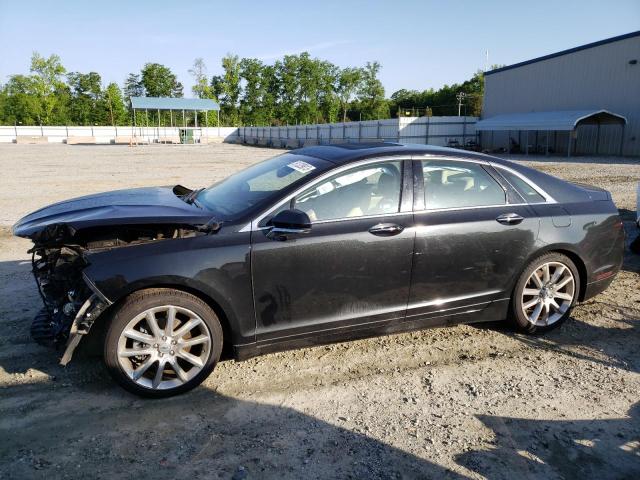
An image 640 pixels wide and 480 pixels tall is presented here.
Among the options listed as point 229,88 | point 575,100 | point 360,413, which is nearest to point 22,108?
point 229,88

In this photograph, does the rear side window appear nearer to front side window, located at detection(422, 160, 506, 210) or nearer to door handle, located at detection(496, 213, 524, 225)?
front side window, located at detection(422, 160, 506, 210)

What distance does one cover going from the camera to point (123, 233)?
3.41 meters

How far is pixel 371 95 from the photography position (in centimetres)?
8650

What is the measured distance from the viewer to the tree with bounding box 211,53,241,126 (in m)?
81.6

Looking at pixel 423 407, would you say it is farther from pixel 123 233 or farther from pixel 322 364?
pixel 123 233

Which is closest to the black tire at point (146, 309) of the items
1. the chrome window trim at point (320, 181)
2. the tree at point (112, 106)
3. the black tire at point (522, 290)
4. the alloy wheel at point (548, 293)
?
the chrome window trim at point (320, 181)

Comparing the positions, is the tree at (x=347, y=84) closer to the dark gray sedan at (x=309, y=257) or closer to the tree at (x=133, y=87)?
the tree at (x=133, y=87)

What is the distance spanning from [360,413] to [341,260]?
1.05 meters

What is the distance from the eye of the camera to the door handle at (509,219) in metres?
4.04

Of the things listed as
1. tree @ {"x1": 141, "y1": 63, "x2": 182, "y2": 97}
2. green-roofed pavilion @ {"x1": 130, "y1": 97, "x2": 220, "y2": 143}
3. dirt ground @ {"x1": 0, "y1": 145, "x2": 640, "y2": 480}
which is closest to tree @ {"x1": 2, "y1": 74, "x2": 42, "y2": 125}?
tree @ {"x1": 141, "y1": 63, "x2": 182, "y2": 97}

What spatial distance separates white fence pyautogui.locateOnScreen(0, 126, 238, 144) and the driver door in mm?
56855

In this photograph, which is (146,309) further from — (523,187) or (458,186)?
(523,187)

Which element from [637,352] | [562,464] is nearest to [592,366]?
[637,352]

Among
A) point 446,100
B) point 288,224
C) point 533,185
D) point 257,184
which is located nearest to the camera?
point 288,224
